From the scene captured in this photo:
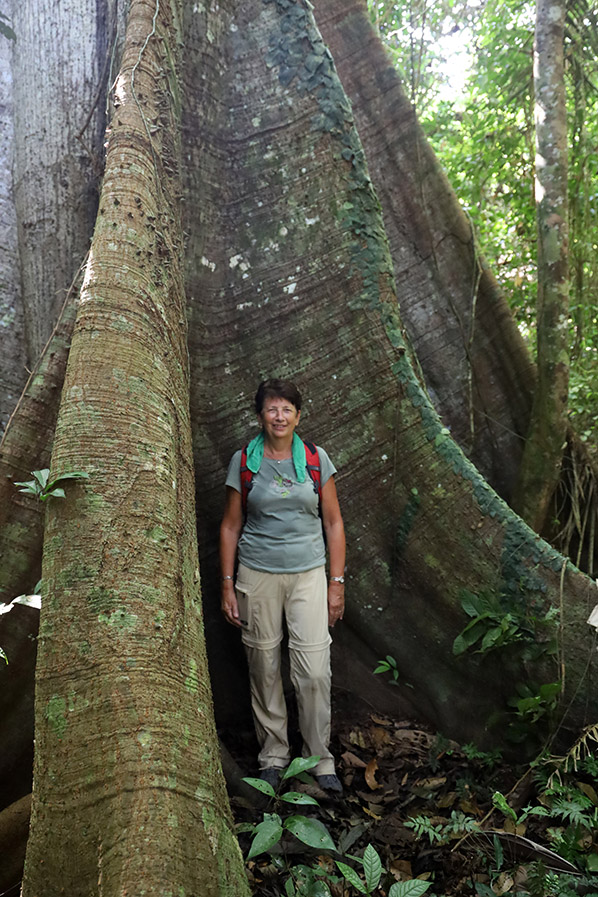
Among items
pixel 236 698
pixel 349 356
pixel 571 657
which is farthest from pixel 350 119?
pixel 236 698

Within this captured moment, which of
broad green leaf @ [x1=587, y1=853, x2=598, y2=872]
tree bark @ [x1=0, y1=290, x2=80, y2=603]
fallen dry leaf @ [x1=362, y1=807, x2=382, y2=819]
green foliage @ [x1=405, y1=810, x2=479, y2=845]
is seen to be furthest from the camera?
fallen dry leaf @ [x1=362, y1=807, x2=382, y2=819]

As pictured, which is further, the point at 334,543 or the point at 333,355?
the point at 333,355

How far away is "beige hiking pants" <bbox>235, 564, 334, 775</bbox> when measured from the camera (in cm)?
347

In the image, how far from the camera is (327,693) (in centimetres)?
351

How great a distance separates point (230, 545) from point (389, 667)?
1094 millimetres

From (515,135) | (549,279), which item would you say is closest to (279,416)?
(549,279)

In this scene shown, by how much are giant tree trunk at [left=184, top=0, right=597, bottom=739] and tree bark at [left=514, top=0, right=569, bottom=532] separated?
1393 mm

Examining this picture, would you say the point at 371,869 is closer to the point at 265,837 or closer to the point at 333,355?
the point at 265,837

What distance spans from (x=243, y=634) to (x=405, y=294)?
2781mm

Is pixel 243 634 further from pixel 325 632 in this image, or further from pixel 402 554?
pixel 402 554

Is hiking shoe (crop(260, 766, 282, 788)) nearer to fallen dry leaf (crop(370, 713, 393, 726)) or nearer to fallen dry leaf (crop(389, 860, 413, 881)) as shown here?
fallen dry leaf (crop(370, 713, 393, 726))

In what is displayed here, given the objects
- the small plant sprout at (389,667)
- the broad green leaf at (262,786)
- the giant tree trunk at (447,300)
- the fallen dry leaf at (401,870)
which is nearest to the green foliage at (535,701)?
the small plant sprout at (389,667)

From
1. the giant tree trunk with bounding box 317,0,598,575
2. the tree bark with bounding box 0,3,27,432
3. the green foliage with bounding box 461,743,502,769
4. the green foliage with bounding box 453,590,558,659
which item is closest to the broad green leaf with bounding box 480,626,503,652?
the green foliage with bounding box 453,590,558,659

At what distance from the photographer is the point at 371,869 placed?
7.05 feet
